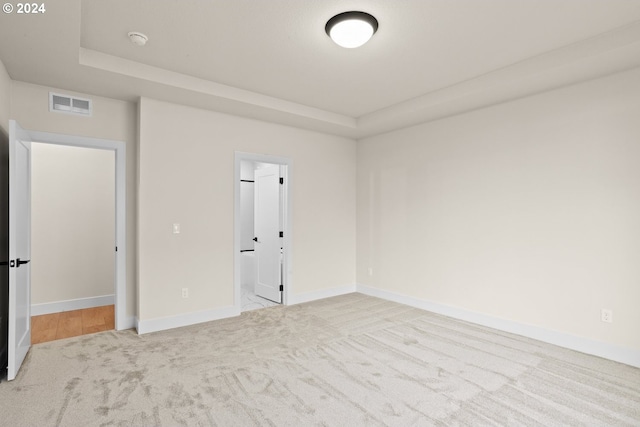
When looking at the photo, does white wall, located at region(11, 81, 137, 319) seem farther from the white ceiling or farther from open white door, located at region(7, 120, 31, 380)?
open white door, located at region(7, 120, 31, 380)

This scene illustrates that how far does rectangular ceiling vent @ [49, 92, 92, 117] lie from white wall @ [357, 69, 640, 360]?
402 centimetres

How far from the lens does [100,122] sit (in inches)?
150

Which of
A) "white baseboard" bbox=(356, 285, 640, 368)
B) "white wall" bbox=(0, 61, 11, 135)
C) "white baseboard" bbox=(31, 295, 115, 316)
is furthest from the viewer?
"white baseboard" bbox=(31, 295, 115, 316)

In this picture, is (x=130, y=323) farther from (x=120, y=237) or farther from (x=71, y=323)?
(x=120, y=237)

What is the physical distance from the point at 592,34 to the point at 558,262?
2146 millimetres

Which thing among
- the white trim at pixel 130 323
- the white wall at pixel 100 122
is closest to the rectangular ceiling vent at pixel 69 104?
the white wall at pixel 100 122

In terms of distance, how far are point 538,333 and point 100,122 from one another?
5.41m

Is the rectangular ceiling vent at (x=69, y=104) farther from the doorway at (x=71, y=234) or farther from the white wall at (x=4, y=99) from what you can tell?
the doorway at (x=71, y=234)

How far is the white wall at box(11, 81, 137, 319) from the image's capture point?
11.1 ft

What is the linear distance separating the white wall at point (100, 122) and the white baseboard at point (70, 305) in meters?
1.49

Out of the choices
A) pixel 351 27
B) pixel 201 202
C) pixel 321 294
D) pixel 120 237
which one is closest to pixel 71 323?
pixel 120 237

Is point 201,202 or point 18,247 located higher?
point 201,202

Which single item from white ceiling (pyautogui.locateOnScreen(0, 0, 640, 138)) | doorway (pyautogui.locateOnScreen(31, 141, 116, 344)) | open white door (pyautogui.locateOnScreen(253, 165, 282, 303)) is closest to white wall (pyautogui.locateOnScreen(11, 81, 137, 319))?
white ceiling (pyautogui.locateOnScreen(0, 0, 640, 138))

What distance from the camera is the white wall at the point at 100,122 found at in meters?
3.38
